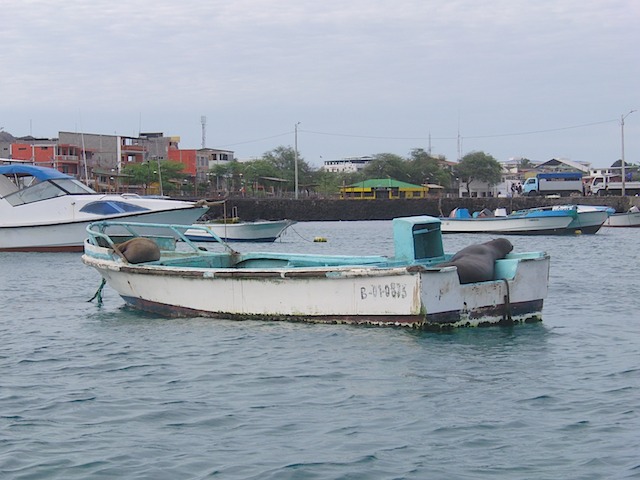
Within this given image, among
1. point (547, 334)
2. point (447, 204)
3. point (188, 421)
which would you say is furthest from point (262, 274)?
point (447, 204)

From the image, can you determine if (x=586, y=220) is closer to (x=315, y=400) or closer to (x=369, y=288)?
(x=369, y=288)

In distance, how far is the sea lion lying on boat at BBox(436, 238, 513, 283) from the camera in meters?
13.4

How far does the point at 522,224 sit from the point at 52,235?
23.9m

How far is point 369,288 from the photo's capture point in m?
13.2

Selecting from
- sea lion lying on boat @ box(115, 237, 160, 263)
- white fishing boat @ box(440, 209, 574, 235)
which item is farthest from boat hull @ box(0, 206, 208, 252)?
white fishing boat @ box(440, 209, 574, 235)

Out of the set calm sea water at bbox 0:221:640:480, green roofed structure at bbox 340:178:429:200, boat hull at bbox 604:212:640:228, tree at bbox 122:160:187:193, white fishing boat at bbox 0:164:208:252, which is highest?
tree at bbox 122:160:187:193

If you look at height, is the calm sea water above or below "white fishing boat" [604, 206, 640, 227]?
below

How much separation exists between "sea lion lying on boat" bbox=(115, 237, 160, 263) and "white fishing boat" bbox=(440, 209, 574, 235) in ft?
107

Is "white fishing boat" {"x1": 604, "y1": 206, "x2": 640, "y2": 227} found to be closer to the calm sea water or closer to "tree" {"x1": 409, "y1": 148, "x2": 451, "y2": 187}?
the calm sea water

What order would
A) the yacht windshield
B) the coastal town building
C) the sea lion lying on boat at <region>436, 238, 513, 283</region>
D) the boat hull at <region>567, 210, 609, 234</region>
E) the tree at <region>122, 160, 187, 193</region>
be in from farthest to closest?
the coastal town building < the tree at <region>122, 160, 187, 193</region> < the boat hull at <region>567, 210, 609, 234</region> < the yacht windshield < the sea lion lying on boat at <region>436, 238, 513, 283</region>

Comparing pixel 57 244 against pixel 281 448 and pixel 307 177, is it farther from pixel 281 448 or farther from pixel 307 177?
pixel 307 177

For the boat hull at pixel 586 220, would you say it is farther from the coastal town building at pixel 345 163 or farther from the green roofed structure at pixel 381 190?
the coastal town building at pixel 345 163

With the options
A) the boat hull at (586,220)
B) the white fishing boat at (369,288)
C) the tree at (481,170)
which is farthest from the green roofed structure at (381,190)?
the white fishing boat at (369,288)

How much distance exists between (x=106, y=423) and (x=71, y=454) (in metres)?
0.97
